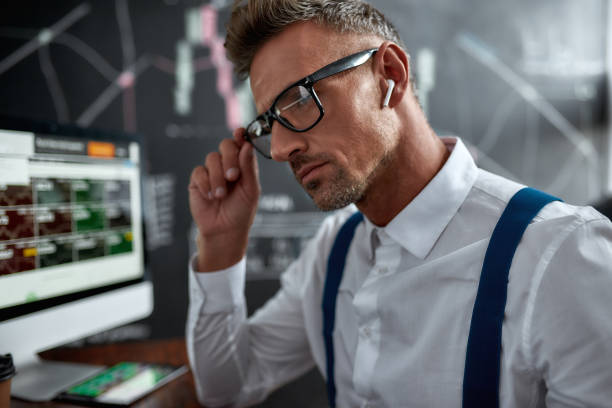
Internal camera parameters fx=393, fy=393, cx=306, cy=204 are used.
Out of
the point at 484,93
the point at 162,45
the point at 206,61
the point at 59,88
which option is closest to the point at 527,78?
the point at 484,93

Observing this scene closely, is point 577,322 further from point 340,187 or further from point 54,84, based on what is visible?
point 54,84

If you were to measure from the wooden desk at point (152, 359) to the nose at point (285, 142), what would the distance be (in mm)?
511

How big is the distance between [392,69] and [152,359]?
87 cm

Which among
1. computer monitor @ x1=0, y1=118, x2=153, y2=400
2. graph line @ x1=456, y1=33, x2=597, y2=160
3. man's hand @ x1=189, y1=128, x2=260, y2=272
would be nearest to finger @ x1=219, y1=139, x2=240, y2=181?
man's hand @ x1=189, y1=128, x2=260, y2=272

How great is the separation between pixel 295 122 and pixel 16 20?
104 cm

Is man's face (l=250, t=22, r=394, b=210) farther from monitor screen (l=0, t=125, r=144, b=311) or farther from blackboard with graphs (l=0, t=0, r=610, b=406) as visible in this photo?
blackboard with graphs (l=0, t=0, r=610, b=406)

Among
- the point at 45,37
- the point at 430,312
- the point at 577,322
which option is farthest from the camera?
the point at 45,37

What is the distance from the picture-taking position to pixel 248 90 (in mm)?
1419

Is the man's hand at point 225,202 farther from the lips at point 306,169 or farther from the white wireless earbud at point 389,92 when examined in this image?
the white wireless earbud at point 389,92

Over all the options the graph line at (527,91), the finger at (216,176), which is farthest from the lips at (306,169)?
the graph line at (527,91)

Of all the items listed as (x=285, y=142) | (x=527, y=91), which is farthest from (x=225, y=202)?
(x=527, y=91)

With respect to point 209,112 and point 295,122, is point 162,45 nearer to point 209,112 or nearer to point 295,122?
point 209,112

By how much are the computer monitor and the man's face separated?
45cm

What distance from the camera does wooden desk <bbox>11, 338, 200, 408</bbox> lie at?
2.40ft
